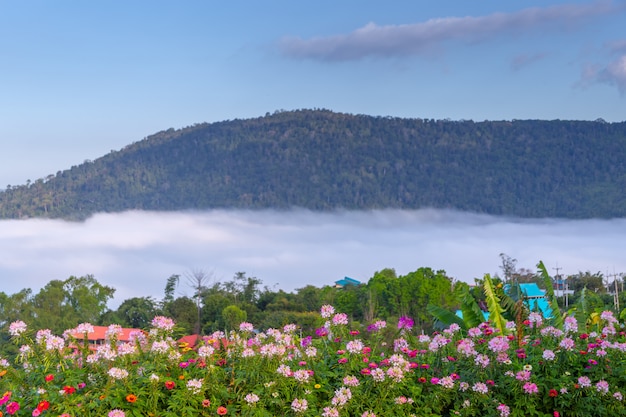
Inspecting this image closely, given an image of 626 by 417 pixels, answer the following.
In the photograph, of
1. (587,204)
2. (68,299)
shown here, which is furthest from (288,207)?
(68,299)

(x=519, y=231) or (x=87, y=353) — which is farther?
(x=519, y=231)

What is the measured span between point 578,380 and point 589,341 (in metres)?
0.78

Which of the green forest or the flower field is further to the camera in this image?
the green forest

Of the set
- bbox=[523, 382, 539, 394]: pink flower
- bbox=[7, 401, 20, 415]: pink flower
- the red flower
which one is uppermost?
the red flower

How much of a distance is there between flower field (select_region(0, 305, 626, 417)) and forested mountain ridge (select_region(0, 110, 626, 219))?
4543 inches

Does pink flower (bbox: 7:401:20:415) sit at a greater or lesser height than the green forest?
greater

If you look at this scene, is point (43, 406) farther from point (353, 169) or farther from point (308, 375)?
point (353, 169)

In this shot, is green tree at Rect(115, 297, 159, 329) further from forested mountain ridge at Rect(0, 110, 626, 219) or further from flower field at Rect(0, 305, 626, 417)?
forested mountain ridge at Rect(0, 110, 626, 219)

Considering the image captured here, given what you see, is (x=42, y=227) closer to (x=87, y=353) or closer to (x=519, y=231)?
(x=519, y=231)

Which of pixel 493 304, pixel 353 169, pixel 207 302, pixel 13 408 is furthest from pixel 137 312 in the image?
pixel 353 169

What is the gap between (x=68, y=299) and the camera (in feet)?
174

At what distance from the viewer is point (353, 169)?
129750 mm

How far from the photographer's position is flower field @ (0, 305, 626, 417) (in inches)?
196

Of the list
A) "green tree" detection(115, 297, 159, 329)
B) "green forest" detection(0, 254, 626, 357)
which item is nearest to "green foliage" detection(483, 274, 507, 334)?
"green forest" detection(0, 254, 626, 357)
